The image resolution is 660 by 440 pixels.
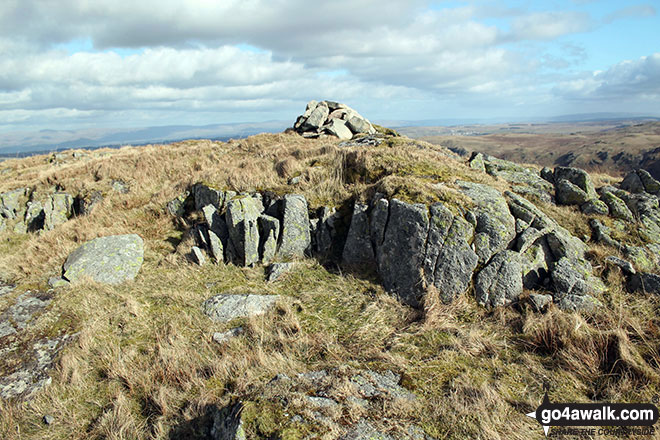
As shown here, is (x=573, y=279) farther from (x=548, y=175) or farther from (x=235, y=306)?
(x=235, y=306)

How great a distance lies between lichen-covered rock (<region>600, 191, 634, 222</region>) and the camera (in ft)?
37.3

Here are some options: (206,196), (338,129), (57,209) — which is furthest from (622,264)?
(57,209)

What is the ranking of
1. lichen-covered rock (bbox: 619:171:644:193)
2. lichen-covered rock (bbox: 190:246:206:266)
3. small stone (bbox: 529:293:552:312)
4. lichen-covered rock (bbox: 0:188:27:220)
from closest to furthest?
1. small stone (bbox: 529:293:552:312)
2. lichen-covered rock (bbox: 190:246:206:266)
3. lichen-covered rock (bbox: 619:171:644:193)
4. lichen-covered rock (bbox: 0:188:27:220)

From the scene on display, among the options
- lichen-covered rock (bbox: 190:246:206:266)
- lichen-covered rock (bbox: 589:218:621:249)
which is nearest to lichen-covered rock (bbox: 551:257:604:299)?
lichen-covered rock (bbox: 589:218:621:249)

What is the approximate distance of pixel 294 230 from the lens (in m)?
11.8

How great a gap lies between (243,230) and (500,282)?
854cm

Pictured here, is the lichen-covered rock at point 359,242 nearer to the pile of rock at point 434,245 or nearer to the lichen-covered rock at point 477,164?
the pile of rock at point 434,245

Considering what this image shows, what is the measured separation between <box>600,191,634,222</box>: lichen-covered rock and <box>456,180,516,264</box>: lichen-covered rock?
187 inches

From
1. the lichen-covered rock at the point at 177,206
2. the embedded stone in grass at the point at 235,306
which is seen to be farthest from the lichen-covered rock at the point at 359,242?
the lichen-covered rock at the point at 177,206

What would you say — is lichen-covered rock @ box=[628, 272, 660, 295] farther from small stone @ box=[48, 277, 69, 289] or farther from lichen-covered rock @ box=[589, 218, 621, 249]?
small stone @ box=[48, 277, 69, 289]

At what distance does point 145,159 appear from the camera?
72.6ft

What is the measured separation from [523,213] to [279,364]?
8840 mm

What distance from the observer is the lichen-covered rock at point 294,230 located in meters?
11.6

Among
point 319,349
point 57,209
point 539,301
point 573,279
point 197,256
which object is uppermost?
point 57,209
